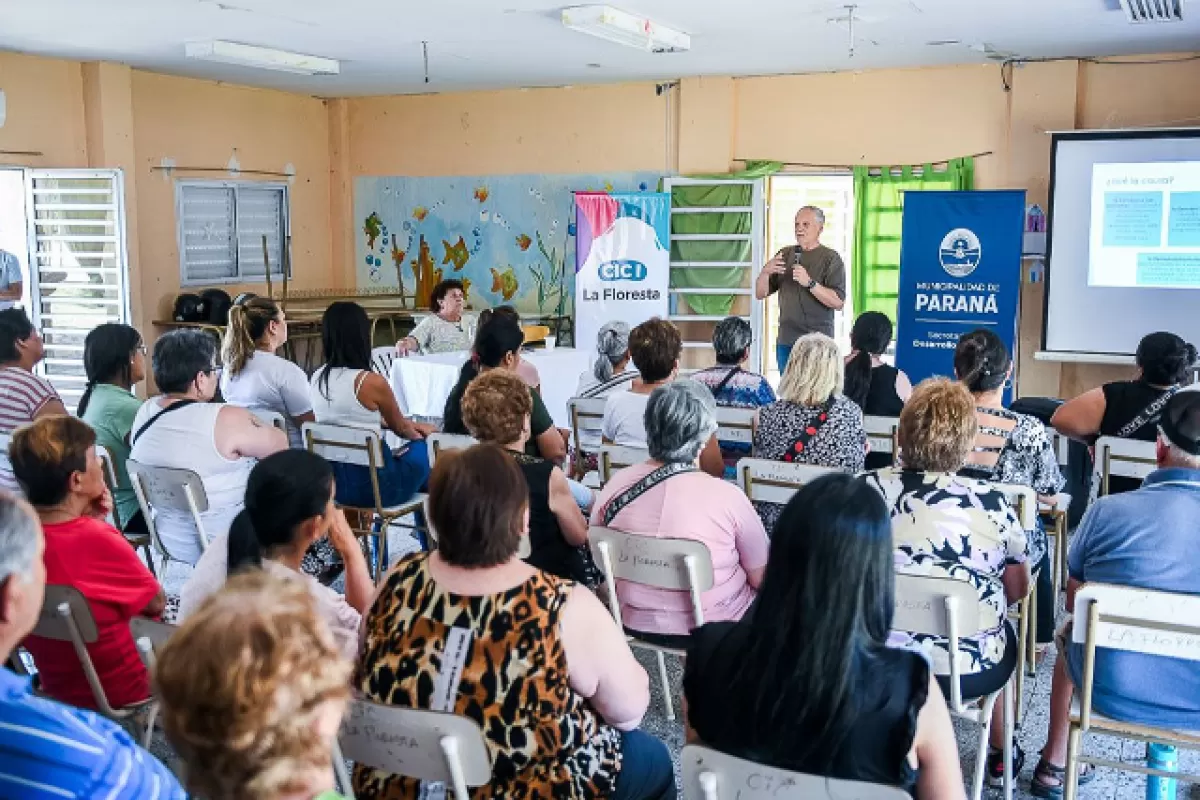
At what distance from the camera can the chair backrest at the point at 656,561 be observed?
2799mm

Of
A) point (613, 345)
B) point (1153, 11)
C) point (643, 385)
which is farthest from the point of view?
point (1153, 11)

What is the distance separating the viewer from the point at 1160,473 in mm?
2588

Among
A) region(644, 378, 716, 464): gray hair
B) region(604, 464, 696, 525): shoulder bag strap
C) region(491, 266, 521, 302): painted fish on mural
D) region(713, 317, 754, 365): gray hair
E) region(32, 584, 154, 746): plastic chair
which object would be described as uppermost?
region(491, 266, 521, 302): painted fish on mural

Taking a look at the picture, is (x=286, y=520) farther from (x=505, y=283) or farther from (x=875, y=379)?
(x=505, y=283)

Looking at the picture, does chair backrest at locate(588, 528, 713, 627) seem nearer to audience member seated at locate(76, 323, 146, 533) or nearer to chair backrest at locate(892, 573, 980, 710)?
chair backrest at locate(892, 573, 980, 710)

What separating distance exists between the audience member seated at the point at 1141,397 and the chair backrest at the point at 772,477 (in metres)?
1.37

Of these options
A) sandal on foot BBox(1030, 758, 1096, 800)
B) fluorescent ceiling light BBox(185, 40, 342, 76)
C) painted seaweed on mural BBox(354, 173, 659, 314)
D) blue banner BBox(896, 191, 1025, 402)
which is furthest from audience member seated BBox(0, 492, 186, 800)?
painted seaweed on mural BBox(354, 173, 659, 314)

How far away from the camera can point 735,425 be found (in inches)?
172

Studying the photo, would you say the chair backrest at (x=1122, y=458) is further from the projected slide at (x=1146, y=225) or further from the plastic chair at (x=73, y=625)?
the projected slide at (x=1146, y=225)

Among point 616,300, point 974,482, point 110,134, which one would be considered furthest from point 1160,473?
point 110,134

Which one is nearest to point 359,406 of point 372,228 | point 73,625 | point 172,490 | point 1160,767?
point 172,490

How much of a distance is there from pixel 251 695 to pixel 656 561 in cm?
179

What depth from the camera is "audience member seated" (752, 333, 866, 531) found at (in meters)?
3.81

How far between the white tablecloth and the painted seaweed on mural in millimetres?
3110
